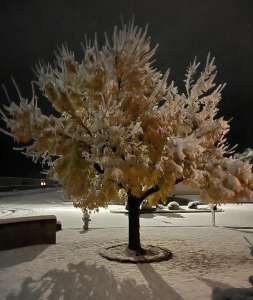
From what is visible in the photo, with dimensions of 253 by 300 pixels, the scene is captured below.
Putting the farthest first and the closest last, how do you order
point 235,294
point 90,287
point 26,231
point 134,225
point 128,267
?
point 26,231 < point 134,225 < point 128,267 < point 90,287 < point 235,294

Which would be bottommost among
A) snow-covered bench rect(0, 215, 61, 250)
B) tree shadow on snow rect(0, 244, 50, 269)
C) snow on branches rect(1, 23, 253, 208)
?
tree shadow on snow rect(0, 244, 50, 269)

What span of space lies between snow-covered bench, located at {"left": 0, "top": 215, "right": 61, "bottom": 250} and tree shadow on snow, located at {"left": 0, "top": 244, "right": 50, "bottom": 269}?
1.12 feet

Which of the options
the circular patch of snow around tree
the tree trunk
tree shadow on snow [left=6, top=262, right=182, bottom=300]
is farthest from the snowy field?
the tree trunk

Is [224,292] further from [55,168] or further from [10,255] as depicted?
[10,255]

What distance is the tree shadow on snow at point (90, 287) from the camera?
31.5 feet

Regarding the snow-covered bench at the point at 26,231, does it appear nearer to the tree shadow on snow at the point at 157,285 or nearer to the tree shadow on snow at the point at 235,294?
the tree shadow on snow at the point at 157,285

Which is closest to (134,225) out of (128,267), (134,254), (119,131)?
(134,254)

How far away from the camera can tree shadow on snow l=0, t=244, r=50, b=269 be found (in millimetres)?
12688

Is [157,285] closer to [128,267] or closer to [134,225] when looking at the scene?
[128,267]

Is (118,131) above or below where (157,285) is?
above

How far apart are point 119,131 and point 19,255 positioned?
546 cm

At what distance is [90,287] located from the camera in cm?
1032

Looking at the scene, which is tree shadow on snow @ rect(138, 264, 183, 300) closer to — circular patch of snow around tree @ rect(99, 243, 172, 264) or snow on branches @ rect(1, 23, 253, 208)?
circular patch of snow around tree @ rect(99, 243, 172, 264)

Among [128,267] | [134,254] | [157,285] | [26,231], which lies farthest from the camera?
[26,231]
